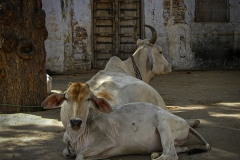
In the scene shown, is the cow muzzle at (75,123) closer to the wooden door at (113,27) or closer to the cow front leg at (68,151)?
the cow front leg at (68,151)

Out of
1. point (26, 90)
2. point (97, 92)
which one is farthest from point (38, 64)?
point (97, 92)

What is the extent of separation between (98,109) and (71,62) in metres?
9.97

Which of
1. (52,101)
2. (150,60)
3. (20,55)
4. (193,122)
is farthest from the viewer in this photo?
(150,60)

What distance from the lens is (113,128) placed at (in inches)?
157

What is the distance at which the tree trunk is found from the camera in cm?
634

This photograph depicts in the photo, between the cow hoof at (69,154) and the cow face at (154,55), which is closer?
the cow hoof at (69,154)

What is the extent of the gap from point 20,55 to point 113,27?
7.78 meters

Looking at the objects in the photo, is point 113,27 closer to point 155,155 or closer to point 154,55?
point 154,55

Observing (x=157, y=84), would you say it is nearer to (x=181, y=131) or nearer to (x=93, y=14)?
(x=93, y=14)

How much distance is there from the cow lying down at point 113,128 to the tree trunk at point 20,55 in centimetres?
266

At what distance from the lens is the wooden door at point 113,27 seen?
45.5 ft

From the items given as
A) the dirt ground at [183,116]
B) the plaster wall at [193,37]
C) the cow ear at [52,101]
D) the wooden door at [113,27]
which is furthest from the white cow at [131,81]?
the plaster wall at [193,37]

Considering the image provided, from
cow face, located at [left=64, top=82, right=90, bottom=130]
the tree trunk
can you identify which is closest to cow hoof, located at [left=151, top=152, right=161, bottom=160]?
cow face, located at [left=64, top=82, right=90, bottom=130]

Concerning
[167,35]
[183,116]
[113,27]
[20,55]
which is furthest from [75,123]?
[167,35]
